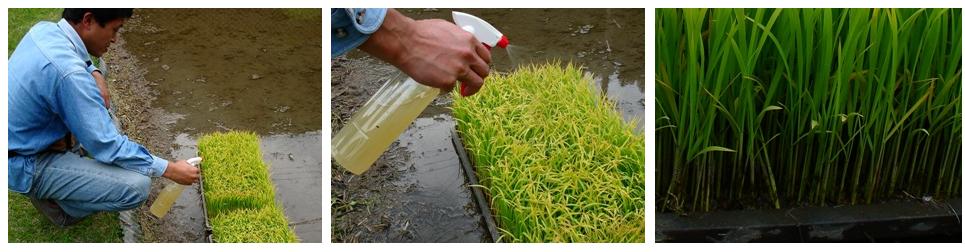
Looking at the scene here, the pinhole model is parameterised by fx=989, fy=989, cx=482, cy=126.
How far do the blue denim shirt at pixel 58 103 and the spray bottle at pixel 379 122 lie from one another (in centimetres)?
44

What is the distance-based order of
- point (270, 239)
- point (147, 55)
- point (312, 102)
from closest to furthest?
point (312, 102) < point (270, 239) < point (147, 55)

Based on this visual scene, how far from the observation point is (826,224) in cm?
262

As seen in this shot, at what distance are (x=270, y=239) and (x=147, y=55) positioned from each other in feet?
2.04

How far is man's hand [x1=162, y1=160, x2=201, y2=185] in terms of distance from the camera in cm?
241

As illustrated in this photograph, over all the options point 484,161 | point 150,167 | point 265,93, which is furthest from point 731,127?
point 150,167

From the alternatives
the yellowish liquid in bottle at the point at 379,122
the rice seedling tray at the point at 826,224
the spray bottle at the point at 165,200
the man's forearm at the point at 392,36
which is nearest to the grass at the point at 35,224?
the spray bottle at the point at 165,200

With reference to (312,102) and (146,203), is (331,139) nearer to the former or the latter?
(312,102)

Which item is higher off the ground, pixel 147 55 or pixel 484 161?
pixel 147 55

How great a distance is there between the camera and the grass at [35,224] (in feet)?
7.89

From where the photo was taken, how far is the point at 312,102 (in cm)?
234

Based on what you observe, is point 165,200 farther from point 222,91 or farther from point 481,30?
point 481,30

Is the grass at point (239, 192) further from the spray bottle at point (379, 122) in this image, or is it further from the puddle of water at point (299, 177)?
the spray bottle at point (379, 122)

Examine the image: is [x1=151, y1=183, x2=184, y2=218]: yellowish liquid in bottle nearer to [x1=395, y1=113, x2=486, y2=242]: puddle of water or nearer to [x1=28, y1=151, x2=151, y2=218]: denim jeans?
[x1=28, y1=151, x2=151, y2=218]: denim jeans

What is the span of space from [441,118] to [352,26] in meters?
0.50
